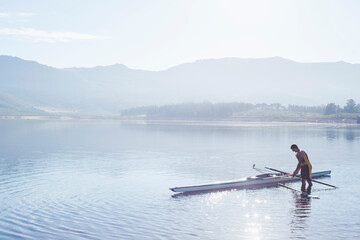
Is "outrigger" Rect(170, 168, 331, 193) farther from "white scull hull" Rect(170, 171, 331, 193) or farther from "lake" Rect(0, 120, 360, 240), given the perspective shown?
"lake" Rect(0, 120, 360, 240)

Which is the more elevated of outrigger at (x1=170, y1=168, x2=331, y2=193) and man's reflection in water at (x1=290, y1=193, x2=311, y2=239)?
outrigger at (x1=170, y1=168, x2=331, y2=193)

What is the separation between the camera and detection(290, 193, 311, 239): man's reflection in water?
20792 millimetres

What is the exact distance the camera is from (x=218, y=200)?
91.4 ft

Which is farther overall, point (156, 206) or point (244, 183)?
point (244, 183)

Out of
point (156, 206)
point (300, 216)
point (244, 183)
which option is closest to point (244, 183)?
point (244, 183)

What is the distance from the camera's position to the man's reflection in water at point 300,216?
2079 centimetres

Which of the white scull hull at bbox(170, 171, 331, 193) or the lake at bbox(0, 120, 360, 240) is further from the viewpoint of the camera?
the white scull hull at bbox(170, 171, 331, 193)

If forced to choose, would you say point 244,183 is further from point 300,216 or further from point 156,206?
point 156,206

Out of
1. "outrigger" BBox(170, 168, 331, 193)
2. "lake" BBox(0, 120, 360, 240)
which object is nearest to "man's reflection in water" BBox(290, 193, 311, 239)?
"lake" BBox(0, 120, 360, 240)

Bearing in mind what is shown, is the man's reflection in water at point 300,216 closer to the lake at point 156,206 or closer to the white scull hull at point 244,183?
the lake at point 156,206

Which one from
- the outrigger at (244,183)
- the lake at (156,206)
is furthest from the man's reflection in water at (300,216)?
the outrigger at (244,183)

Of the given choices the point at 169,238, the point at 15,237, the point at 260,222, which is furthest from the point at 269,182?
the point at 15,237

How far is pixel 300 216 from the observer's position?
79.3ft

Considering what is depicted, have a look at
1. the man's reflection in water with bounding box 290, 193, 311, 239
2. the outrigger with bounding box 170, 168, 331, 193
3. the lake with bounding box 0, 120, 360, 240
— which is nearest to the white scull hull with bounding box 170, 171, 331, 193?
the outrigger with bounding box 170, 168, 331, 193
